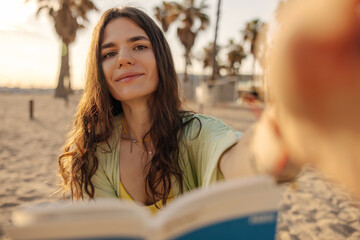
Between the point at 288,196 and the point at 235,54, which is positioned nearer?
the point at 288,196

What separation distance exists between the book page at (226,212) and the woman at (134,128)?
2.16 feet

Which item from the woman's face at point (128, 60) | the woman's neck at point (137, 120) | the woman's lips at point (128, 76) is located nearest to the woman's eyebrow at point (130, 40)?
the woman's face at point (128, 60)

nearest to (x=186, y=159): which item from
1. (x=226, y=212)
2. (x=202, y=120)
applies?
(x=202, y=120)

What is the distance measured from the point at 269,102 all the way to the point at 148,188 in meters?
0.92

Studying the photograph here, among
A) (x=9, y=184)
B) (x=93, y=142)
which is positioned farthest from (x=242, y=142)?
(x=9, y=184)

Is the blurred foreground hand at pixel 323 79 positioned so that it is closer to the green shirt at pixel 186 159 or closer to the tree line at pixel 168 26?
the green shirt at pixel 186 159

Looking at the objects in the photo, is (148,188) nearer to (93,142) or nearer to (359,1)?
(93,142)

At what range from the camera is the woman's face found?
1393 millimetres

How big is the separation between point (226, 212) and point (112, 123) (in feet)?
3.68

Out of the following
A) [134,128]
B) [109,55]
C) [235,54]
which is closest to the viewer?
[109,55]

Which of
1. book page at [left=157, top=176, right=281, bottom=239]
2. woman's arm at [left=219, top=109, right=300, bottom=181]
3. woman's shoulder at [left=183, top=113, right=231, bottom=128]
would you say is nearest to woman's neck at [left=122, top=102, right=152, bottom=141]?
woman's shoulder at [left=183, top=113, right=231, bottom=128]

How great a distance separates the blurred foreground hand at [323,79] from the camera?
0.49 m

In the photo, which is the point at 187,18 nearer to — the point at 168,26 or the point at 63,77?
the point at 168,26

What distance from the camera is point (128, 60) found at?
4.51ft
